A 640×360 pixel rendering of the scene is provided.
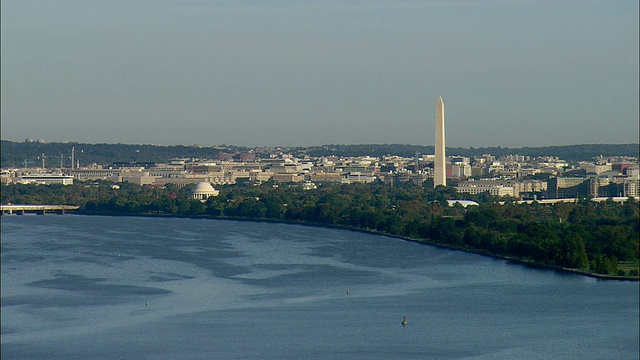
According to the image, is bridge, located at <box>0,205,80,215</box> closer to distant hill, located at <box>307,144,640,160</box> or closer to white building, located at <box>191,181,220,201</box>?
white building, located at <box>191,181,220,201</box>

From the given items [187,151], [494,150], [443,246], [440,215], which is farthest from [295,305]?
[494,150]

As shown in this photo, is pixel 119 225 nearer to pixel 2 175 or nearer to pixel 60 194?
pixel 60 194

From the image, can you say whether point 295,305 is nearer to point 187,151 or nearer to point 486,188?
point 486,188

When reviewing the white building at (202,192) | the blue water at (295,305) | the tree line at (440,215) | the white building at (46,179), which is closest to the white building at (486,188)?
the tree line at (440,215)

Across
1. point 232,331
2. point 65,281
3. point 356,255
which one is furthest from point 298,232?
point 232,331

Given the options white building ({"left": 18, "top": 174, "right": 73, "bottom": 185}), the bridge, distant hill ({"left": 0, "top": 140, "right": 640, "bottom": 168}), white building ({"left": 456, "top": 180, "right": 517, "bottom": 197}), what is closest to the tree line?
the bridge

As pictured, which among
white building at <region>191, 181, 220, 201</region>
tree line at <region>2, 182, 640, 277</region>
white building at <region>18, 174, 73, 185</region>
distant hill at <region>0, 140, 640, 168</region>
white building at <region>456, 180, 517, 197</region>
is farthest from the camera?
distant hill at <region>0, 140, 640, 168</region>

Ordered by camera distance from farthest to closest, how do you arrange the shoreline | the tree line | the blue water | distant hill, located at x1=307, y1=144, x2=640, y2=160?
distant hill, located at x1=307, y1=144, x2=640, y2=160
the tree line
the shoreline
the blue water

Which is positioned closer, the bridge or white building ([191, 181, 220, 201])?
the bridge
